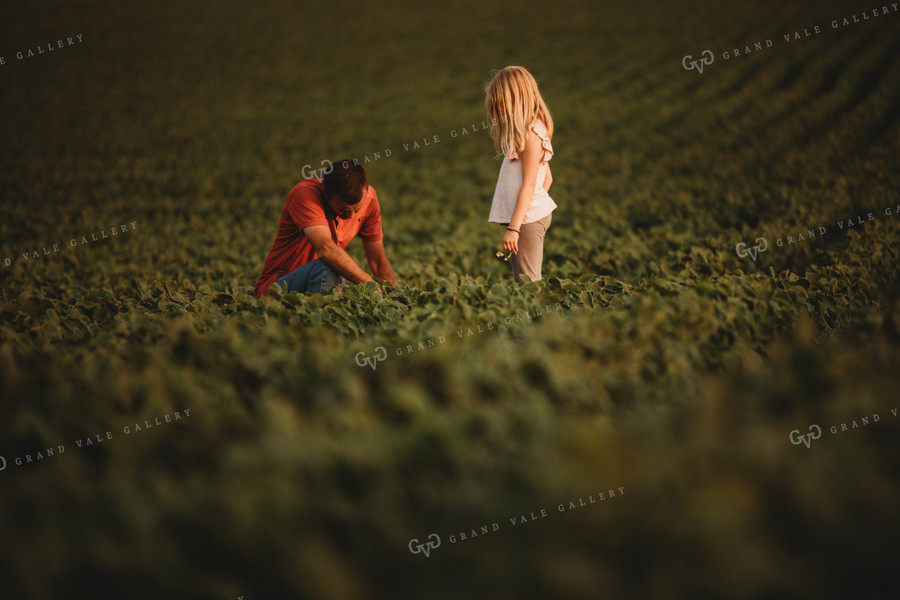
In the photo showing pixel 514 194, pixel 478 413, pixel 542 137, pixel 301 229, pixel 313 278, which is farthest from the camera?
pixel 313 278

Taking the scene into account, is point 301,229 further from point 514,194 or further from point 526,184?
point 526,184

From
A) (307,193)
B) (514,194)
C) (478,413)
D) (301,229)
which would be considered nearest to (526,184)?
(514,194)

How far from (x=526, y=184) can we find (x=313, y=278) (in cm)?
206

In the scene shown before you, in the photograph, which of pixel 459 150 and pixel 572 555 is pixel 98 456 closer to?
pixel 572 555

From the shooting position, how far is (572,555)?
151 centimetres

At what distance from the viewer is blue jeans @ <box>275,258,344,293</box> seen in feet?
17.3

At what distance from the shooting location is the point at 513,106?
4.69 meters

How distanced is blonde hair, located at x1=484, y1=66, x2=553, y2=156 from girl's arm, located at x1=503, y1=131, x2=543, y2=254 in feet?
0.20

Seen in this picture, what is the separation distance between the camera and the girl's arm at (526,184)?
4.71 m

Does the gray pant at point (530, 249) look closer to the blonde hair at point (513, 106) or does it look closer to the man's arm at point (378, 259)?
the blonde hair at point (513, 106)

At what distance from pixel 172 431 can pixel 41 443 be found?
26.0 inches

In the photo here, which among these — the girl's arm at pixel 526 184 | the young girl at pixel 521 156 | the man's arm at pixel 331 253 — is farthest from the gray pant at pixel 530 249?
the man's arm at pixel 331 253

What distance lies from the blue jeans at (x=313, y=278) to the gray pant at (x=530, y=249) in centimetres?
162

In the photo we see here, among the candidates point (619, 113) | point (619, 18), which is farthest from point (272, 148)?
point (619, 18)
